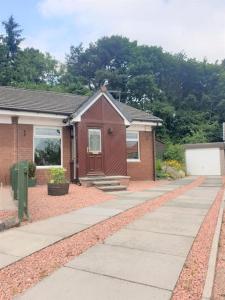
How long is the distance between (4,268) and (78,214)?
3.55 meters

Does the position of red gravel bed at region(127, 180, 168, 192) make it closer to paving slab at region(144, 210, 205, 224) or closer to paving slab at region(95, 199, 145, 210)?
paving slab at region(95, 199, 145, 210)

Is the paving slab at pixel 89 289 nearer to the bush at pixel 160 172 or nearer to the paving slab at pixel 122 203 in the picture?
the paving slab at pixel 122 203

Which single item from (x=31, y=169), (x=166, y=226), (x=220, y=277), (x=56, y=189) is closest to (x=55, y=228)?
(x=166, y=226)

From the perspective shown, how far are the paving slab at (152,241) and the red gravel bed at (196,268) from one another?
0.16 m

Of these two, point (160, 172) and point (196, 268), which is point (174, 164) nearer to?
point (160, 172)

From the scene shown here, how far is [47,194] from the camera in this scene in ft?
33.9

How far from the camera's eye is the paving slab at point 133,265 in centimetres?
358

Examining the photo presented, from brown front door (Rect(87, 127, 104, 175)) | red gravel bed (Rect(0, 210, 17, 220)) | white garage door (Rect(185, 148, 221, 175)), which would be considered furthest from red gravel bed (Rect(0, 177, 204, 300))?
white garage door (Rect(185, 148, 221, 175))

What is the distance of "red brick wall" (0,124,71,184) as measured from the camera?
1257cm

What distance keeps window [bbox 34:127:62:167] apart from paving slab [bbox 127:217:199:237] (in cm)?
783

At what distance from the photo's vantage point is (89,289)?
3.27 metres

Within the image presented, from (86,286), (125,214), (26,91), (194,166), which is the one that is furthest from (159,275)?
(194,166)

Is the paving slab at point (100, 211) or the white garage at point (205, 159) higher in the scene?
the white garage at point (205, 159)

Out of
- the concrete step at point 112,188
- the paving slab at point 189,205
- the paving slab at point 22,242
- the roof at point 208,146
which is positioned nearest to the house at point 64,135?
the concrete step at point 112,188
